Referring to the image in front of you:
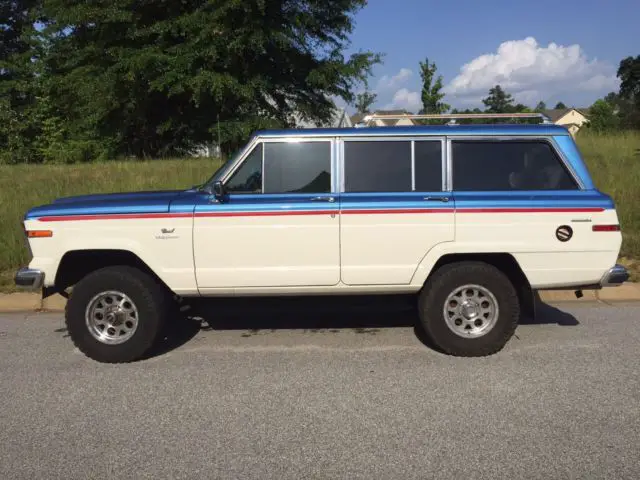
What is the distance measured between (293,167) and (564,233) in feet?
7.67

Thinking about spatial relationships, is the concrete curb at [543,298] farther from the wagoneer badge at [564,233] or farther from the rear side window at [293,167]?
the rear side window at [293,167]

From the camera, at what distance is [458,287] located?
4.85 m

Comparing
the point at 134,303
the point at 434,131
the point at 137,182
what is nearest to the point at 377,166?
the point at 434,131

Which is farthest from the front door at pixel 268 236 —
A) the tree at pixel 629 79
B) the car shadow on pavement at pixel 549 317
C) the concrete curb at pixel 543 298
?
the tree at pixel 629 79

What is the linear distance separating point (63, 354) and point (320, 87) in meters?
15.4

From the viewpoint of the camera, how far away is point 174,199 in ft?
16.1

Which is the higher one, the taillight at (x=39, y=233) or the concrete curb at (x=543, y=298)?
the taillight at (x=39, y=233)

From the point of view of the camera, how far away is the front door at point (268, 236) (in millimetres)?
4758

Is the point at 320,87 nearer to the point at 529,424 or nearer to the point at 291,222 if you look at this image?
the point at 291,222

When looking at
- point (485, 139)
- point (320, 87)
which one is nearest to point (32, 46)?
point (320, 87)

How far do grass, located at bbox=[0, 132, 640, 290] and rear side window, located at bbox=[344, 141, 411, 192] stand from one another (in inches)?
170

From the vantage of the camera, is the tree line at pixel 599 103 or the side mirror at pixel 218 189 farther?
the tree line at pixel 599 103

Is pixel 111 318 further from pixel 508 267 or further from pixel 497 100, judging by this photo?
pixel 497 100

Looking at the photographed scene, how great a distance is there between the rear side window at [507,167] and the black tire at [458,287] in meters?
0.72
